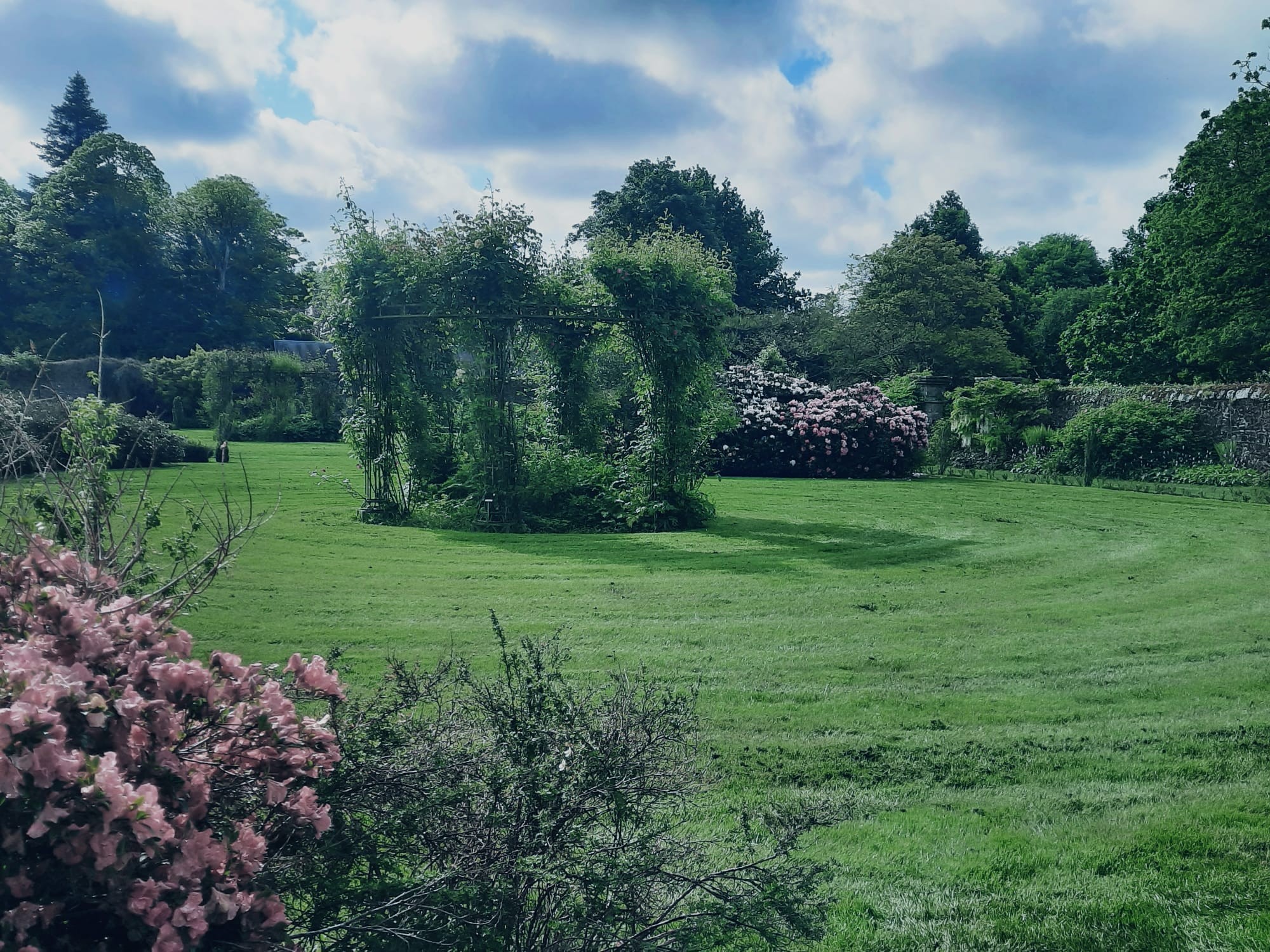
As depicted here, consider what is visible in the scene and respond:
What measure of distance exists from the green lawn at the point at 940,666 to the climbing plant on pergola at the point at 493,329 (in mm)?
1190

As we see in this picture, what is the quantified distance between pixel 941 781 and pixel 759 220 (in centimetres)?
5199

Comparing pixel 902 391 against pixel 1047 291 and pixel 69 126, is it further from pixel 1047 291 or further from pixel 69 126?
pixel 69 126

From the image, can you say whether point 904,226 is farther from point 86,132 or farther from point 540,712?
point 540,712

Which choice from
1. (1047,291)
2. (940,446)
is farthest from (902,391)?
(1047,291)

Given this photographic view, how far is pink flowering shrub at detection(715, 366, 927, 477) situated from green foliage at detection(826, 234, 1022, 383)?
11126 millimetres

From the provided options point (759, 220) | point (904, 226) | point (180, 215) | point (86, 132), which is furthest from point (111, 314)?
point (904, 226)

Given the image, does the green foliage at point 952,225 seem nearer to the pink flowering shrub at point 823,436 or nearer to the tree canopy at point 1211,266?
the tree canopy at point 1211,266

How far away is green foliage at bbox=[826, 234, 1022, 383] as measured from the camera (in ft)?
107

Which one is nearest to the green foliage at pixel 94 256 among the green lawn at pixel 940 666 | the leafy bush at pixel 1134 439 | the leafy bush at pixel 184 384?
the leafy bush at pixel 184 384

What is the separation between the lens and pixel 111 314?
41.6 metres

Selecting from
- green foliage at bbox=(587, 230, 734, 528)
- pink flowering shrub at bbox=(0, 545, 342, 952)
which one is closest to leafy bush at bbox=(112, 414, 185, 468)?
green foliage at bbox=(587, 230, 734, 528)

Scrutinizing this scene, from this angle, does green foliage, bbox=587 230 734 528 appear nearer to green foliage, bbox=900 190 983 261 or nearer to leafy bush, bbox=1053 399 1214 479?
leafy bush, bbox=1053 399 1214 479

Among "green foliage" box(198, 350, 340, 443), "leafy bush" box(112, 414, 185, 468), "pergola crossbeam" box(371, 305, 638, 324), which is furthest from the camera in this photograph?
"green foliage" box(198, 350, 340, 443)

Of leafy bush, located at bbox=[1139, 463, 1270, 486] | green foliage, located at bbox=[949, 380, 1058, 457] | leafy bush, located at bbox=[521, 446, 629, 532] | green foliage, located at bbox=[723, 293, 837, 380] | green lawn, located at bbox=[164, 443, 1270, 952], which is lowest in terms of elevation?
green lawn, located at bbox=[164, 443, 1270, 952]
